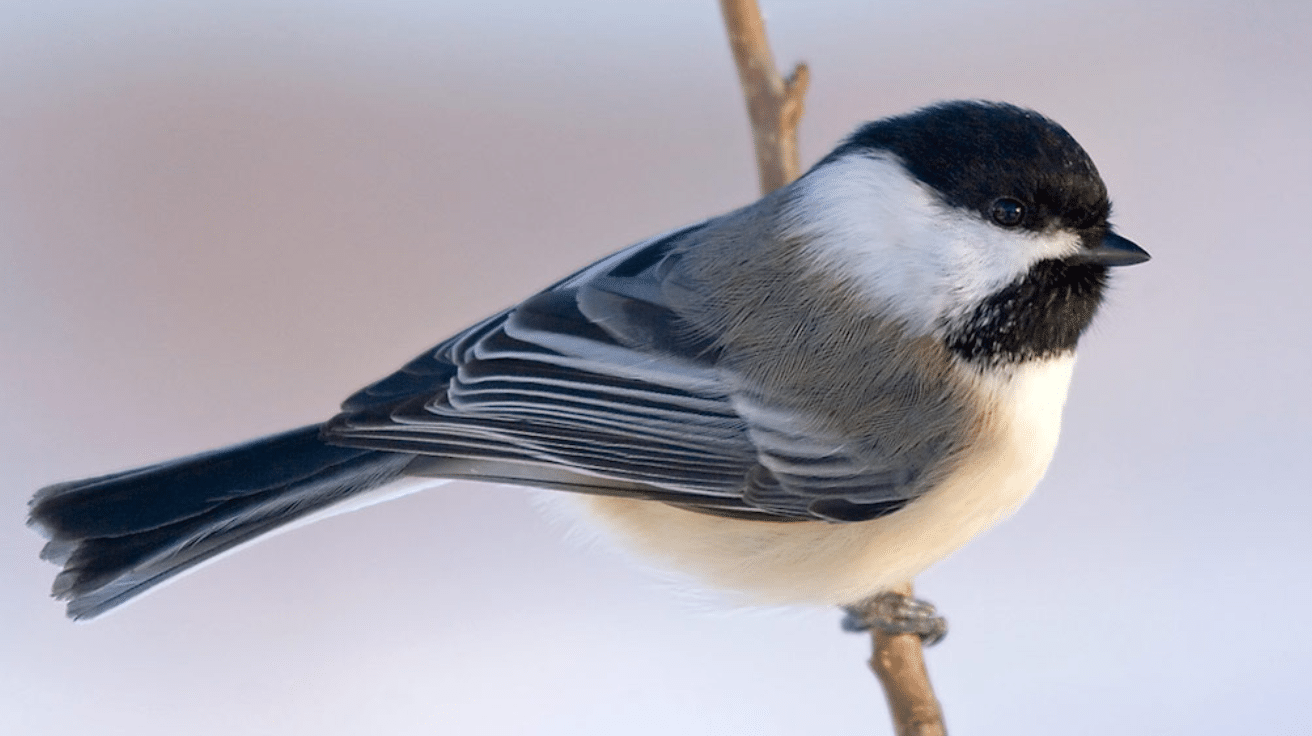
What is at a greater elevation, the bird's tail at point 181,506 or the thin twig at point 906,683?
the bird's tail at point 181,506

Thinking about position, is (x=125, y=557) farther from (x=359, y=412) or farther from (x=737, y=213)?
(x=737, y=213)

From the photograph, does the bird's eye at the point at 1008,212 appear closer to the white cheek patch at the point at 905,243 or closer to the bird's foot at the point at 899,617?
the white cheek patch at the point at 905,243

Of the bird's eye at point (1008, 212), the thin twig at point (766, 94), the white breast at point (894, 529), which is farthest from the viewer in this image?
the thin twig at point (766, 94)

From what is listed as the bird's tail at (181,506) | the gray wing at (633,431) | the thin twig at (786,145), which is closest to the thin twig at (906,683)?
the thin twig at (786,145)

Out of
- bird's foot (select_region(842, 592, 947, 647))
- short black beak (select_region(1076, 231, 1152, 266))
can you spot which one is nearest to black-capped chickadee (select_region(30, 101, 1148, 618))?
short black beak (select_region(1076, 231, 1152, 266))

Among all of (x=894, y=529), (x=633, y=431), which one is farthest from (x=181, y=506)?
(x=894, y=529)

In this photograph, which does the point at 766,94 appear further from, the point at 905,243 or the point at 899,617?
the point at 899,617
